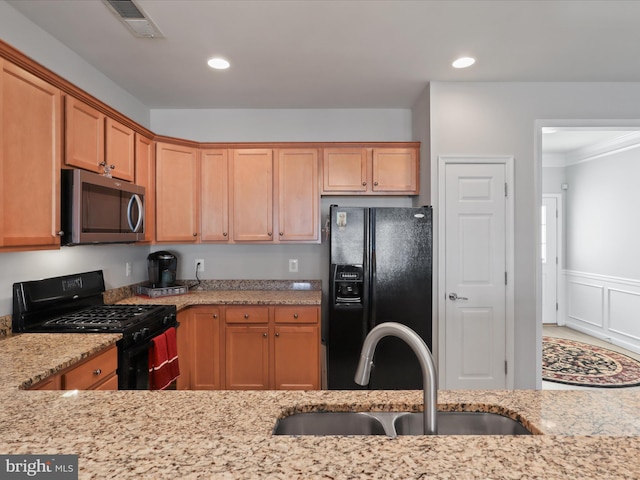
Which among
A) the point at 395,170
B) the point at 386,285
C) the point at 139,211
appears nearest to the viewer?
the point at 139,211

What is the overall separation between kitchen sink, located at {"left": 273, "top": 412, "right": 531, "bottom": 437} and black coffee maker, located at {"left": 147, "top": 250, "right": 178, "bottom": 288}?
2.78 metres

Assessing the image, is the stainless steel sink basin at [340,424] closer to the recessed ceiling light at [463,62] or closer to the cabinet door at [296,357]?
the cabinet door at [296,357]

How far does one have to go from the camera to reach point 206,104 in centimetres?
363

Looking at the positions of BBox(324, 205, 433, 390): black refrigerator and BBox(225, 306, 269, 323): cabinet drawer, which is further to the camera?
BBox(225, 306, 269, 323): cabinet drawer

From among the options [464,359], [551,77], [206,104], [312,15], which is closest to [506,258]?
[464,359]

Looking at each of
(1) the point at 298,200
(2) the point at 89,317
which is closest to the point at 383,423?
(2) the point at 89,317

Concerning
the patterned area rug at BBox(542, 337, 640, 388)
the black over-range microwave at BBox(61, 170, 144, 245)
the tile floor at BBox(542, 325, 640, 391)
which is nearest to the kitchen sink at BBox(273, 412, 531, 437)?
the black over-range microwave at BBox(61, 170, 144, 245)

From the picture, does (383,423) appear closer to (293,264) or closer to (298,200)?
(298,200)

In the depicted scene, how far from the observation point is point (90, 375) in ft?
6.10

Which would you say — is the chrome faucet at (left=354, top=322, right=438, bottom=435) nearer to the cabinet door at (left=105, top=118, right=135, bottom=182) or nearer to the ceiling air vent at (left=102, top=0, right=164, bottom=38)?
the ceiling air vent at (left=102, top=0, right=164, bottom=38)

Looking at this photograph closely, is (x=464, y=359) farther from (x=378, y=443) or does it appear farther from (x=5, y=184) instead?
(x=5, y=184)

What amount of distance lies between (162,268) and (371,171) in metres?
2.11

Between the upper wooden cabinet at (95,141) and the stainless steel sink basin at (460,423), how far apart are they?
7.23ft

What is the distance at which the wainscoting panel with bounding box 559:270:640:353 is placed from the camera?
15.6 feet
